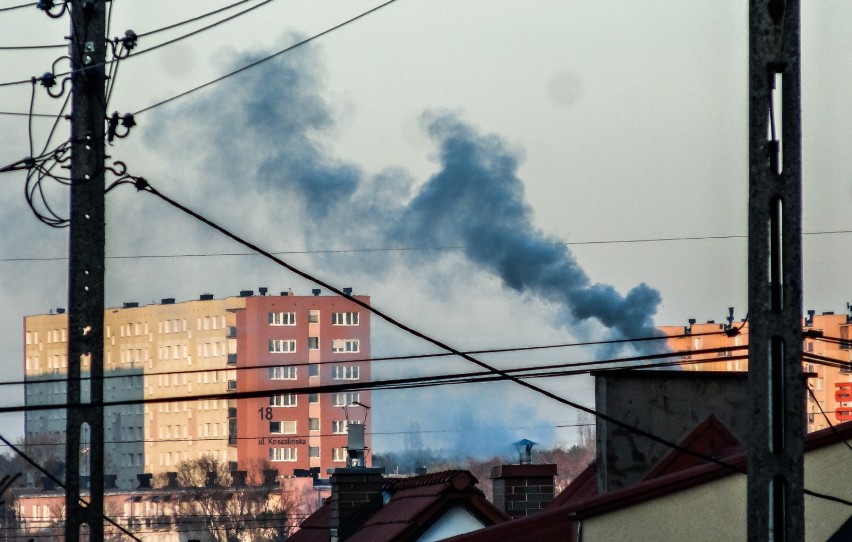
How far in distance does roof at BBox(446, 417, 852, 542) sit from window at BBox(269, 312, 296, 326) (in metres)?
158

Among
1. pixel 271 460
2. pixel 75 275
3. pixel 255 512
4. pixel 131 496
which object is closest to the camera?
Answer: pixel 75 275

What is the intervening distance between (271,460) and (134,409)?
3371 centimetres

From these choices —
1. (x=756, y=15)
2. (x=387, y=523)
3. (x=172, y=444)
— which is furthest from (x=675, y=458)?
(x=172, y=444)

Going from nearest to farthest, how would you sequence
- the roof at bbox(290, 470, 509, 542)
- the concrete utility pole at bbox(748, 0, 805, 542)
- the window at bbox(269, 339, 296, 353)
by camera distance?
the concrete utility pole at bbox(748, 0, 805, 542)
the roof at bbox(290, 470, 509, 542)
the window at bbox(269, 339, 296, 353)

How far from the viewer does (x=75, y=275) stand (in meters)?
12.9

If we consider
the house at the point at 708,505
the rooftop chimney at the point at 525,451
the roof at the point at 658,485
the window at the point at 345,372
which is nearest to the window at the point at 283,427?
the window at the point at 345,372

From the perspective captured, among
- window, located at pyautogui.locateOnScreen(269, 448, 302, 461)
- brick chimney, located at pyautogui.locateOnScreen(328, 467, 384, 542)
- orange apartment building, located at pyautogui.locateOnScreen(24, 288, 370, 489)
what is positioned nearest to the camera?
brick chimney, located at pyautogui.locateOnScreen(328, 467, 384, 542)

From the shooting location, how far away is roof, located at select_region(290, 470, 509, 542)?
22.2 m

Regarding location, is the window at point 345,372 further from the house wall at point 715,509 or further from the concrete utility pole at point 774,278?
the concrete utility pole at point 774,278

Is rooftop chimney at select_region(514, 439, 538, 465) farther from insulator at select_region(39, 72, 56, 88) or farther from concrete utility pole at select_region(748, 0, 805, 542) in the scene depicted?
concrete utility pole at select_region(748, 0, 805, 542)

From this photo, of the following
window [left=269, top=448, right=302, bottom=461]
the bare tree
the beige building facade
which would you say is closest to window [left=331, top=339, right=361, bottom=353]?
the beige building facade

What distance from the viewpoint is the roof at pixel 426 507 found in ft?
73.0

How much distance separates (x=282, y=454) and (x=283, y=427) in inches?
110

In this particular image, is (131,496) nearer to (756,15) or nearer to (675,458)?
(675,458)
